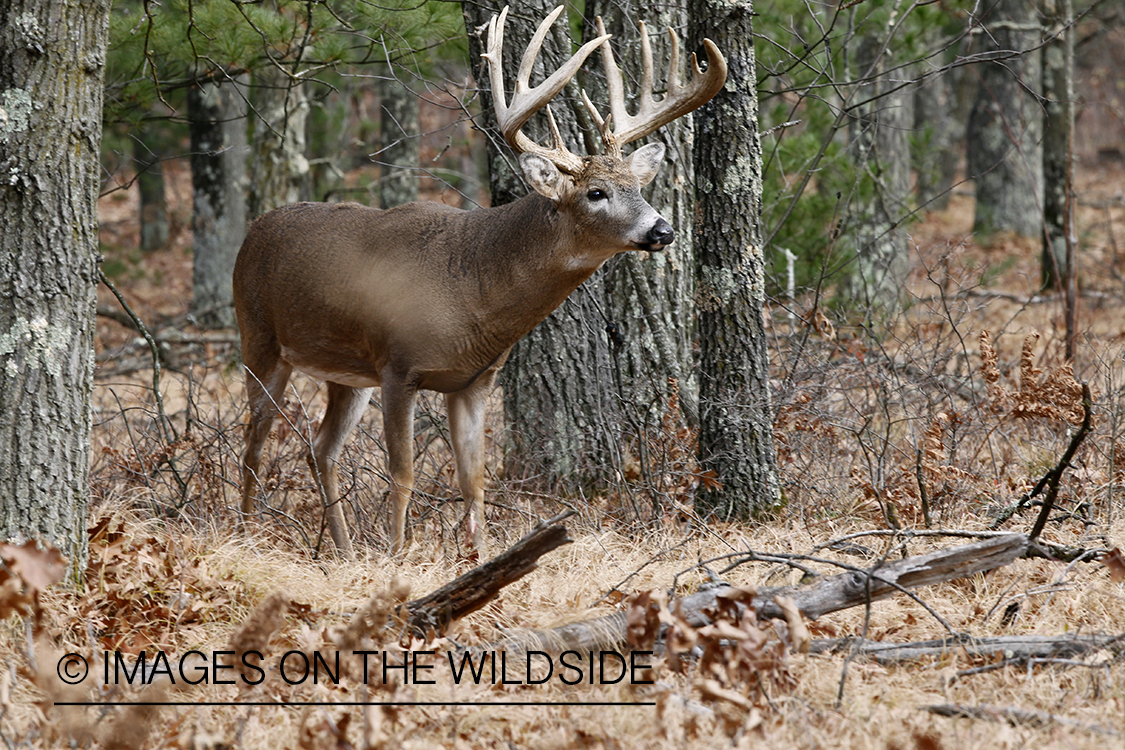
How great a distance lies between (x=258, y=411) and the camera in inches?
247

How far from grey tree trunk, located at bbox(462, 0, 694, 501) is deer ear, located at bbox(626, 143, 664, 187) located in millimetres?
755

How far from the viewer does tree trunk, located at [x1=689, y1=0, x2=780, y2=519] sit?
554 centimetres

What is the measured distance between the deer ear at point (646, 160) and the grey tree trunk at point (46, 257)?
2.49 m

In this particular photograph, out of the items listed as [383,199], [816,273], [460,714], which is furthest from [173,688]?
[383,199]

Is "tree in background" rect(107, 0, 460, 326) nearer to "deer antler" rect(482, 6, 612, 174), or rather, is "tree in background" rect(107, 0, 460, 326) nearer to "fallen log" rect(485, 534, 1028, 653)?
"deer antler" rect(482, 6, 612, 174)

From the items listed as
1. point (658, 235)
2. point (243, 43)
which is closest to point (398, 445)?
point (658, 235)

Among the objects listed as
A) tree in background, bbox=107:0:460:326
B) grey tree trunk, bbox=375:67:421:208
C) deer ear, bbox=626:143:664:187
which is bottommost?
deer ear, bbox=626:143:664:187

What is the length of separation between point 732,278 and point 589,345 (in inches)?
45.7

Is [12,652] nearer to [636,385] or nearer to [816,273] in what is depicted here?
[636,385]

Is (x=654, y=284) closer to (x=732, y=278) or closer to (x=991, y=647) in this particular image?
(x=732, y=278)

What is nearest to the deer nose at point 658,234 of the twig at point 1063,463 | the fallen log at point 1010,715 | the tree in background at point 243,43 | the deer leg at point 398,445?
the deer leg at point 398,445

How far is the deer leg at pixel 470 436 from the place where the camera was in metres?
5.82

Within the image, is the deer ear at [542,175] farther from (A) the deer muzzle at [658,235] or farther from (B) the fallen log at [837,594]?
(B) the fallen log at [837,594]

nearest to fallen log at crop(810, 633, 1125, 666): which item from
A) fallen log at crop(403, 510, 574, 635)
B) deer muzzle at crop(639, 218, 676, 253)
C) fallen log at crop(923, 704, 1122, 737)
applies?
fallen log at crop(923, 704, 1122, 737)
